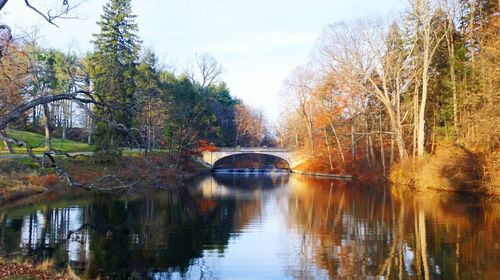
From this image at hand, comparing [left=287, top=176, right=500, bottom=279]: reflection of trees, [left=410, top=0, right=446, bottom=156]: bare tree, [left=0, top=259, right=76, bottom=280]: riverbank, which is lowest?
[left=287, top=176, right=500, bottom=279]: reflection of trees

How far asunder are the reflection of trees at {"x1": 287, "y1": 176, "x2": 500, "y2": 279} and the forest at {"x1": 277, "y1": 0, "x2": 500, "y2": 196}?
4.23 meters

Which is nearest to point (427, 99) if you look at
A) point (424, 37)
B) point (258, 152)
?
point (424, 37)

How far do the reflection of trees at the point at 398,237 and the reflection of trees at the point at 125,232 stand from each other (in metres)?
3.28

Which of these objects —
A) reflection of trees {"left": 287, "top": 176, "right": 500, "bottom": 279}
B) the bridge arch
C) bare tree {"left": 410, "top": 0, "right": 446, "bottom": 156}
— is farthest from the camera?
the bridge arch

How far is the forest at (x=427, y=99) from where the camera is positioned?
2897 centimetres

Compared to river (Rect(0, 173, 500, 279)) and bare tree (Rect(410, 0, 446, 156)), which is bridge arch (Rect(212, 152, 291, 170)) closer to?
bare tree (Rect(410, 0, 446, 156))

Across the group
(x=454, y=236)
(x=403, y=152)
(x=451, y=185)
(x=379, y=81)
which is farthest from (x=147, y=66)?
(x=454, y=236)

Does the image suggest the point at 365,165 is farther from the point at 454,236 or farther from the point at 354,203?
the point at 454,236

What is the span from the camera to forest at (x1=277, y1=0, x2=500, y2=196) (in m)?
29.0

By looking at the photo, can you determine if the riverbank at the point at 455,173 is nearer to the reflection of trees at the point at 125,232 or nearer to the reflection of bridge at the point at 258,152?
the reflection of trees at the point at 125,232

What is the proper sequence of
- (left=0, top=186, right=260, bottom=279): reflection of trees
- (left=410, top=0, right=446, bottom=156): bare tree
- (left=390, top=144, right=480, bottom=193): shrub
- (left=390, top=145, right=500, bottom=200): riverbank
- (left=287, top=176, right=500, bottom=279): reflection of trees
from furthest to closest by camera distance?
1. (left=410, top=0, right=446, bottom=156): bare tree
2. (left=390, top=144, right=480, bottom=193): shrub
3. (left=390, top=145, right=500, bottom=200): riverbank
4. (left=0, top=186, right=260, bottom=279): reflection of trees
5. (left=287, top=176, right=500, bottom=279): reflection of trees

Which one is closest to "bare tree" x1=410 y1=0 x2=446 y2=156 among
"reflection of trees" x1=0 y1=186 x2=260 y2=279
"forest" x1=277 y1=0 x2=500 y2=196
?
"forest" x1=277 y1=0 x2=500 y2=196

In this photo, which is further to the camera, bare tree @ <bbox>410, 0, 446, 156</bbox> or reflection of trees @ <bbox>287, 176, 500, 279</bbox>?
bare tree @ <bbox>410, 0, 446, 156</bbox>

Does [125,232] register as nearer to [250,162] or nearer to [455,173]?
[455,173]
